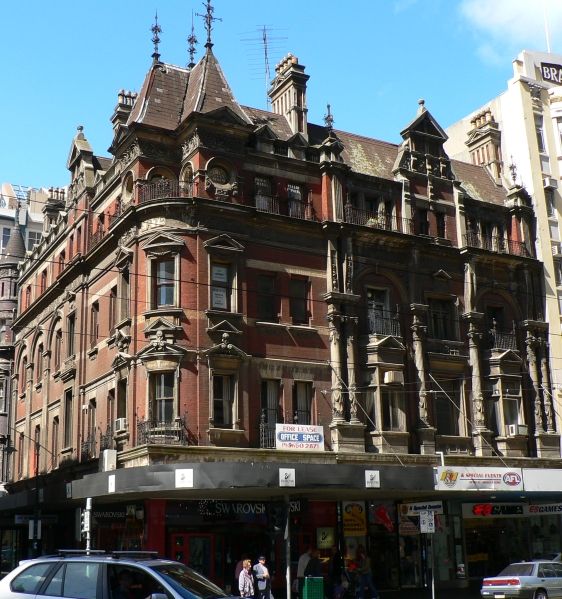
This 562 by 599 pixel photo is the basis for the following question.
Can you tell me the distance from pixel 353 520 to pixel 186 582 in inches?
837

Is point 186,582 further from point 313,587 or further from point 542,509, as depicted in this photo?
point 542,509

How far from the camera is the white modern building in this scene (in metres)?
40.2

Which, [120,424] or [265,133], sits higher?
[265,133]

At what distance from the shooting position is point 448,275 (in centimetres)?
3641

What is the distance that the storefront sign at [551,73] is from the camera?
143 feet

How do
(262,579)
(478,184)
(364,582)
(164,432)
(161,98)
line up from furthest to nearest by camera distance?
(478,184)
(161,98)
(164,432)
(364,582)
(262,579)

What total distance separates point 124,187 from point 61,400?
10.9 m

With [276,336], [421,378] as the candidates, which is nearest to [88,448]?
[276,336]

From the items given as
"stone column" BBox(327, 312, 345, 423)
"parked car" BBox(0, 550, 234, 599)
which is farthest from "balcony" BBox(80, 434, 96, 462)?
"parked car" BBox(0, 550, 234, 599)

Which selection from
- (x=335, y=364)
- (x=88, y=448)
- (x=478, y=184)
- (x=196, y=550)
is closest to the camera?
(x=196, y=550)

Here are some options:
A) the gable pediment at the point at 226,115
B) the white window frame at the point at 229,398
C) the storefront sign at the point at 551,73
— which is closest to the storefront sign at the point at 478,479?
the white window frame at the point at 229,398

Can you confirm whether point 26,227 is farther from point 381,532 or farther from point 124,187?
point 381,532

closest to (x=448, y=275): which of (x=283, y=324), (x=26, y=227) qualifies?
(x=283, y=324)

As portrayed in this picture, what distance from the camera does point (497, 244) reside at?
3872 centimetres
